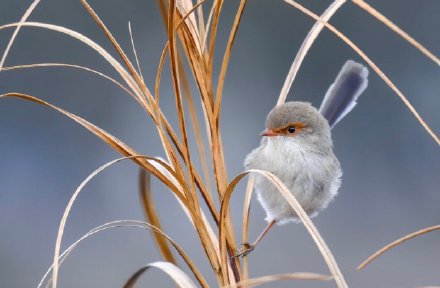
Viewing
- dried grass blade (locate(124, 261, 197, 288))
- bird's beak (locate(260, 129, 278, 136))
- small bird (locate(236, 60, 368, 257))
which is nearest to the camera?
dried grass blade (locate(124, 261, 197, 288))

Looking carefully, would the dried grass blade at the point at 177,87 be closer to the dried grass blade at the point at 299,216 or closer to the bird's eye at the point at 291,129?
the dried grass blade at the point at 299,216

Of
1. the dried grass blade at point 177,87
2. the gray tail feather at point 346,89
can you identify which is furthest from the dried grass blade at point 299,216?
the gray tail feather at point 346,89

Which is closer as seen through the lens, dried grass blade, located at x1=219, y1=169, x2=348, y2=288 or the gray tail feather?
dried grass blade, located at x1=219, y1=169, x2=348, y2=288

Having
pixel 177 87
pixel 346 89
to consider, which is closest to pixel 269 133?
pixel 346 89

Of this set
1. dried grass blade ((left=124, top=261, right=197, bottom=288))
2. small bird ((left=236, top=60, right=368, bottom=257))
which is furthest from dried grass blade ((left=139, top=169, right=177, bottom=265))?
small bird ((left=236, top=60, right=368, bottom=257))

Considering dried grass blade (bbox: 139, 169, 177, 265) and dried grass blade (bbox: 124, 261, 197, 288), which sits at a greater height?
dried grass blade (bbox: 139, 169, 177, 265)

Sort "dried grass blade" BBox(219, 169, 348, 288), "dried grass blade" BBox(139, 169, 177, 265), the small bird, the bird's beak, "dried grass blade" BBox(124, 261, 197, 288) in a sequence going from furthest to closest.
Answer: the bird's beak < the small bird < "dried grass blade" BBox(139, 169, 177, 265) < "dried grass blade" BBox(124, 261, 197, 288) < "dried grass blade" BBox(219, 169, 348, 288)

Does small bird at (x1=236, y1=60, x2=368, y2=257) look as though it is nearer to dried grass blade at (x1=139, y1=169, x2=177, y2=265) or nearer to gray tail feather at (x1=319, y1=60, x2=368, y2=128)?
gray tail feather at (x1=319, y1=60, x2=368, y2=128)
